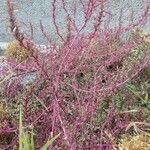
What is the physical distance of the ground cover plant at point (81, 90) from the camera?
322 centimetres

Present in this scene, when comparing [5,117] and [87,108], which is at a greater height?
[87,108]

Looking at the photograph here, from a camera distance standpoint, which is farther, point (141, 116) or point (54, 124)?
point (141, 116)

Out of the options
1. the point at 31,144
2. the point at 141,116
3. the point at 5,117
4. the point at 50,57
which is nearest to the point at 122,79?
the point at 141,116

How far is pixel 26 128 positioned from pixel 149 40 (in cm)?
156

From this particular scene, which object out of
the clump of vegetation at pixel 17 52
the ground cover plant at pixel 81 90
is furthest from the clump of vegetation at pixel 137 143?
the clump of vegetation at pixel 17 52

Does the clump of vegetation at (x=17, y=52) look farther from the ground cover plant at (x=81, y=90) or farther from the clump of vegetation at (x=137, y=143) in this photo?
the clump of vegetation at (x=137, y=143)

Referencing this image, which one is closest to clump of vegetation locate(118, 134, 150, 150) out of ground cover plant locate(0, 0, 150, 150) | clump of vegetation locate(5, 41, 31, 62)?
ground cover plant locate(0, 0, 150, 150)

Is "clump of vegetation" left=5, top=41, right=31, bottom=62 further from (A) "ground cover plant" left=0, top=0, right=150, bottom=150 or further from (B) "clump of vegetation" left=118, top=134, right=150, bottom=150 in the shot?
(B) "clump of vegetation" left=118, top=134, right=150, bottom=150

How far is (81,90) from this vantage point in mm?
3336

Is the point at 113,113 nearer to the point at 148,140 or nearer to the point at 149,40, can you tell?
the point at 148,140

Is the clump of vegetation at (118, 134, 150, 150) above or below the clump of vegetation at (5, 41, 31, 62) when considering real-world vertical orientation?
above

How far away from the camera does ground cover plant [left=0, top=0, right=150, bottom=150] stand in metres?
3.22

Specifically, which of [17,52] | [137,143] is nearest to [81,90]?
[137,143]

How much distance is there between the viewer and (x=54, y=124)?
10.6 feet
